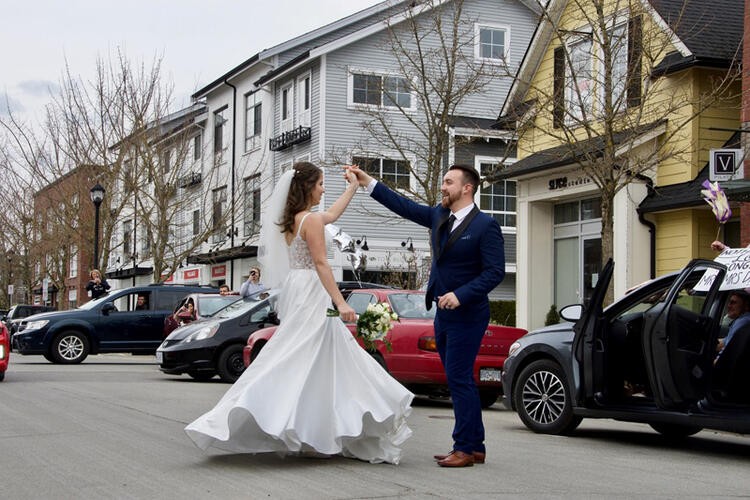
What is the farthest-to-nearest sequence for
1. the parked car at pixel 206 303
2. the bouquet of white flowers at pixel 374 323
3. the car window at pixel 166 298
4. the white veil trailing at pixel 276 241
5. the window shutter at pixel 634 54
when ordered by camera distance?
the car window at pixel 166 298, the parked car at pixel 206 303, the window shutter at pixel 634 54, the bouquet of white flowers at pixel 374 323, the white veil trailing at pixel 276 241

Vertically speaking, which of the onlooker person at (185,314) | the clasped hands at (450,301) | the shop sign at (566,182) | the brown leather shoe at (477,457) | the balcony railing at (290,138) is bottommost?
the brown leather shoe at (477,457)

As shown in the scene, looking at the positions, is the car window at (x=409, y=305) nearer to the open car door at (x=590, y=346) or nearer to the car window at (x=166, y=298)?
the open car door at (x=590, y=346)

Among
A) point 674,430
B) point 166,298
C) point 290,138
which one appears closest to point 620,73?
point 674,430

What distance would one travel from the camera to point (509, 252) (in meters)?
37.0

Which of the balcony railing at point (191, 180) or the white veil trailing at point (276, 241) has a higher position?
the balcony railing at point (191, 180)

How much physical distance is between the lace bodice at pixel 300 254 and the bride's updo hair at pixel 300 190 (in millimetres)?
139

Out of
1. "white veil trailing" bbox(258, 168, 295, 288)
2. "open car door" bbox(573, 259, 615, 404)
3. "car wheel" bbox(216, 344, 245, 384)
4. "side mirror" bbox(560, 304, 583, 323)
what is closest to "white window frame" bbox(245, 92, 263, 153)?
"car wheel" bbox(216, 344, 245, 384)

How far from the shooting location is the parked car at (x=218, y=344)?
1748cm

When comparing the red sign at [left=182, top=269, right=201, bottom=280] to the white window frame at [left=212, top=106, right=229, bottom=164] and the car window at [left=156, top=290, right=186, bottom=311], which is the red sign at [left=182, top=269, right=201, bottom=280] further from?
the car window at [left=156, top=290, right=186, bottom=311]

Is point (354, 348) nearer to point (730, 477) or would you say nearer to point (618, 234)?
point (730, 477)

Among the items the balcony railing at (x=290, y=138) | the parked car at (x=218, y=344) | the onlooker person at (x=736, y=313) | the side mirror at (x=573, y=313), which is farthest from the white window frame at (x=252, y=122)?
the onlooker person at (x=736, y=313)

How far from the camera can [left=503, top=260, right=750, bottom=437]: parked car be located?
28.6 ft

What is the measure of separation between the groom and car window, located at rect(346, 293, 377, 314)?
22.0 ft

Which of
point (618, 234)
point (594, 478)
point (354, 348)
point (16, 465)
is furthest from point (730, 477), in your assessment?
point (618, 234)
